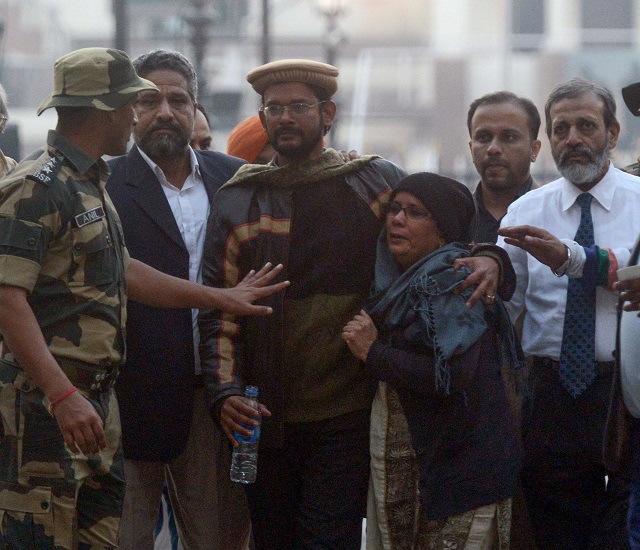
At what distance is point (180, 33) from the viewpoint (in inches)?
1496

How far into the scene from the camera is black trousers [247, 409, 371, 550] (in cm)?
438

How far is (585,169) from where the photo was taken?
15.3ft

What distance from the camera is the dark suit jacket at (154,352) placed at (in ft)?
15.2

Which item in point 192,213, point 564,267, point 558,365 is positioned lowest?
point 558,365

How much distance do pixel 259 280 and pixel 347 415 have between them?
61 cm

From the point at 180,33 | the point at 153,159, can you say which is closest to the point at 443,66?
the point at 180,33

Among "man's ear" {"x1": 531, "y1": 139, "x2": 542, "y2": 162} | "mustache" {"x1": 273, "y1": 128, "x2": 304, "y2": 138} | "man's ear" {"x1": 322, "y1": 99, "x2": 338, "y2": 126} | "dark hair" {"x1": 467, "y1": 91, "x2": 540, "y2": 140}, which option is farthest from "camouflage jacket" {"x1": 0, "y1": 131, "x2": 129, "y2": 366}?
"man's ear" {"x1": 531, "y1": 139, "x2": 542, "y2": 162}

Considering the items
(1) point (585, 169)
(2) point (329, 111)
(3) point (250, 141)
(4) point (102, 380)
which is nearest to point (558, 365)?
(1) point (585, 169)

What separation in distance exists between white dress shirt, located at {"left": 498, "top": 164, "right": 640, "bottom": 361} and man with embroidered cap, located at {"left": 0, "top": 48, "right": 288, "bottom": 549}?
1.65 metres

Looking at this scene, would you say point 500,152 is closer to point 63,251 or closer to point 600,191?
point 600,191

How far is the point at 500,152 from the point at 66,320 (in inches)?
88.1

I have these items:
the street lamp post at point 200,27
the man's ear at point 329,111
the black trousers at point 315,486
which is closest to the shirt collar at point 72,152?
the man's ear at point 329,111

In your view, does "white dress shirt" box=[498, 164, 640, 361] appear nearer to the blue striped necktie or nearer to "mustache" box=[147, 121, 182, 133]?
the blue striped necktie

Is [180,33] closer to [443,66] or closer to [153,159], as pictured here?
[443,66]
